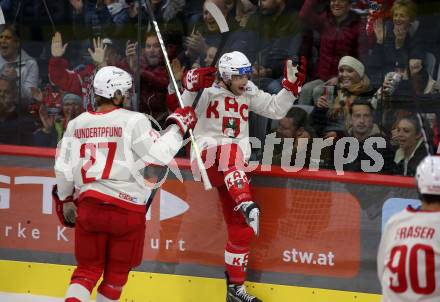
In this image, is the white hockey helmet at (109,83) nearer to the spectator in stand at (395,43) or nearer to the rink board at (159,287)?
the rink board at (159,287)

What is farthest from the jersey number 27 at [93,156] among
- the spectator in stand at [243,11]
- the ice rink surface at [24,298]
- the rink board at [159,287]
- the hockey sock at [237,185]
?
the spectator in stand at [243,11]

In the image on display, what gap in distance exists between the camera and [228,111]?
18.4 feet

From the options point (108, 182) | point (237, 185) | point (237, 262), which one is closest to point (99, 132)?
point (108, 182)

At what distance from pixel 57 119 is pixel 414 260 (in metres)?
2.90

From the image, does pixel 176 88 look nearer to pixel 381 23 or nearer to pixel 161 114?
pixel 161 114

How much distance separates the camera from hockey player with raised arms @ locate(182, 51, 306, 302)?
5539 mm

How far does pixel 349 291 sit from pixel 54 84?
81.3 inches

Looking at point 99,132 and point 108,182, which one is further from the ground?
point 99,132

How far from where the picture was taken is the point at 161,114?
6.18m

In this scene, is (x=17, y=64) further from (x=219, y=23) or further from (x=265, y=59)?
(x=265, y=59)

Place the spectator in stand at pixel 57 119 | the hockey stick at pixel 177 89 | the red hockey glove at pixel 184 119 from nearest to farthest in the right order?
the red hockey glove at pixel 184 119 → the hockey stick at pixel 177 89 → the spectator in stand at pixel 57 119

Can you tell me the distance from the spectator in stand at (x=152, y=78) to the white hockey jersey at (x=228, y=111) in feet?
1.80

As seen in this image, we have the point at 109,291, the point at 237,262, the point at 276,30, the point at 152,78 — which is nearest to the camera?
the point at 109,291

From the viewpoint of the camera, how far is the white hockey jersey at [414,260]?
3963 mm
